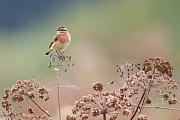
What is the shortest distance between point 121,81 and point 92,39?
7082 millimetres

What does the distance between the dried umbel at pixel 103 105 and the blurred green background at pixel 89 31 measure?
3808 mm

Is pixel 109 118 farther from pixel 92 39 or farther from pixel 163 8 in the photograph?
pixel 163 8

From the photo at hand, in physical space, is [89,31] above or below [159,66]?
above

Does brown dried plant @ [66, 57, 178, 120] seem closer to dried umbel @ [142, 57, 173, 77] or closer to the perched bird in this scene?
dried umbel @ [142, 57, 173, 77]

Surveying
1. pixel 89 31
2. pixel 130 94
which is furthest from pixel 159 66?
pixel 89 31

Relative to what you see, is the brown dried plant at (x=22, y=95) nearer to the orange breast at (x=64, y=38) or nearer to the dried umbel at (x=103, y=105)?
the dried umbel at (x=103, y=105)

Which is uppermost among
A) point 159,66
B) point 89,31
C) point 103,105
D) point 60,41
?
point 89,31

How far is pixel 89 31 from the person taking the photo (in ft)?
32.9

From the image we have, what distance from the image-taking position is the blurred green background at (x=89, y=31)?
23.8 ft

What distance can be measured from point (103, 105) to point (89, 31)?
318 inches

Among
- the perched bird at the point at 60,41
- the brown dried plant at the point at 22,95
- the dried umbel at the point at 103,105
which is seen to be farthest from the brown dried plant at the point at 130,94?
the perched bird at the point at 60,41

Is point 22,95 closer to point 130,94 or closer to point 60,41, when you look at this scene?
point 130,94

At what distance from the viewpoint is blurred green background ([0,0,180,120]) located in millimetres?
7266

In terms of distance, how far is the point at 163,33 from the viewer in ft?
30.6
